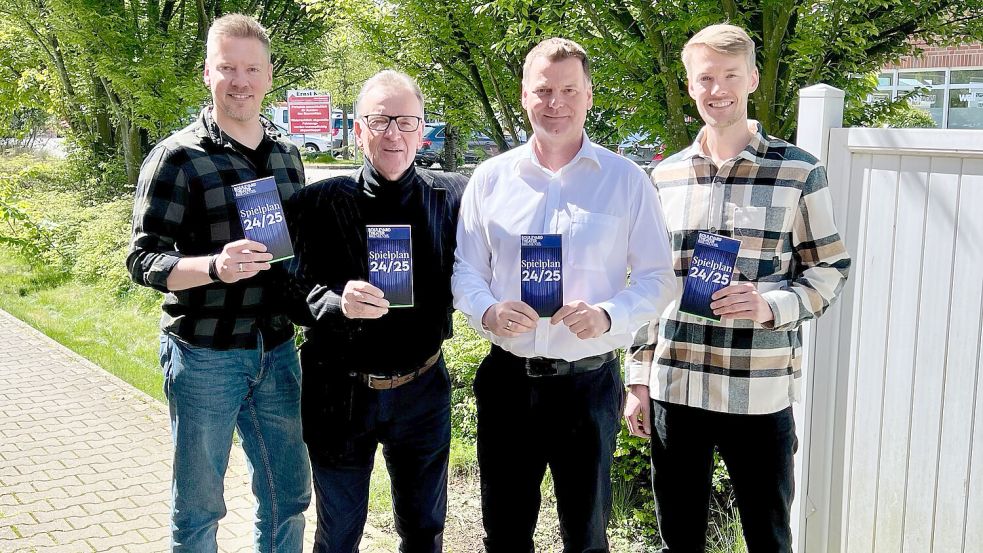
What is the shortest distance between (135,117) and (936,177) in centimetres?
1616

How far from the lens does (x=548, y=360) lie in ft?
9.65

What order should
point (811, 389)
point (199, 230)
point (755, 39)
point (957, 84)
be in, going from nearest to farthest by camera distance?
point (199, 230) < point (811, 389) < point (755, 39) < point (957, 84)

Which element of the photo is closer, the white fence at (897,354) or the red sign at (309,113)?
the white fence at (897,354)

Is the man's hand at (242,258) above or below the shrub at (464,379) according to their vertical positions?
above

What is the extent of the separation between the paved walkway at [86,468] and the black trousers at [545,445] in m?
1.84

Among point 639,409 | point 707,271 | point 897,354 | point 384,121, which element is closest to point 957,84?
point 897,354

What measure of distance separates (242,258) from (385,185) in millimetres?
567

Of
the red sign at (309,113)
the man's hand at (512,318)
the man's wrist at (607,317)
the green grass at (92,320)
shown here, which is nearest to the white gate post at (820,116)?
the man's wrist at (607,317)

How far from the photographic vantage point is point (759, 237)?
287 centimetres

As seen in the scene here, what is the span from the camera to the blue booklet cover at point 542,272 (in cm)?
265

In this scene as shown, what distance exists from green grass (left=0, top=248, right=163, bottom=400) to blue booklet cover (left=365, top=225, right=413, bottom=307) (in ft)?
16.3

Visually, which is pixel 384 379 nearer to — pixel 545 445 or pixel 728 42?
pixel 545 445

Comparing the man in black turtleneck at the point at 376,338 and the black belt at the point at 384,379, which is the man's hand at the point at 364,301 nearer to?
the man in black turtleneck at the point at 376,338

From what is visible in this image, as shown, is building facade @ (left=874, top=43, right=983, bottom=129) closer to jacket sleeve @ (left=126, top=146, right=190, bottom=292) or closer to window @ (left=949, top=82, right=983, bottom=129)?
window @ (left=949, top=82, right=983, bottom=129)
